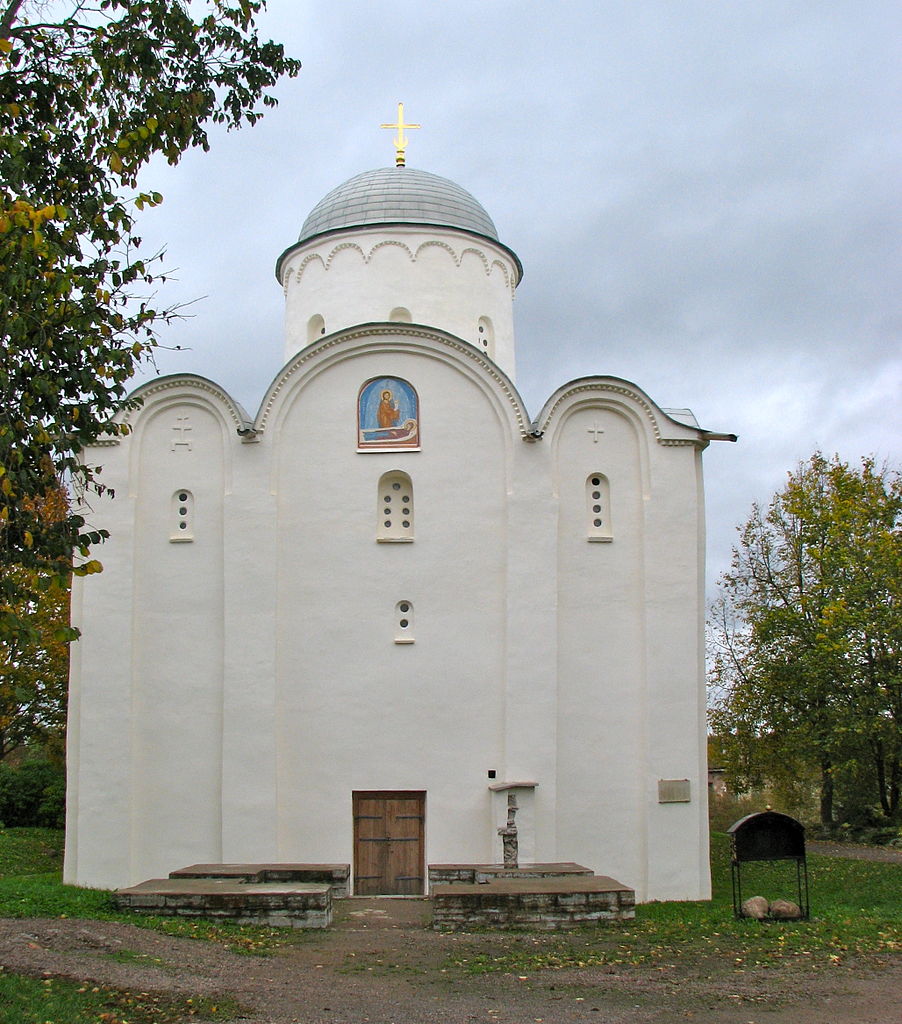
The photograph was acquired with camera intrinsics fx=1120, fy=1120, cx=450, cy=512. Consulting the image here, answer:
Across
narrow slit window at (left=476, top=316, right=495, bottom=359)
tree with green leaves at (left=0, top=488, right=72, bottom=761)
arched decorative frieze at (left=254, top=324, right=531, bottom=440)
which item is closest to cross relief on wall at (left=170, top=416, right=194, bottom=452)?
arched decorative frieze at (left=254, top=324, right=531, bottom=440)

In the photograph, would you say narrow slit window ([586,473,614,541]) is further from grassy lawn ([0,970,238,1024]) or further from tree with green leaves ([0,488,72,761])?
grassy lawn ([0,970,238,1024])

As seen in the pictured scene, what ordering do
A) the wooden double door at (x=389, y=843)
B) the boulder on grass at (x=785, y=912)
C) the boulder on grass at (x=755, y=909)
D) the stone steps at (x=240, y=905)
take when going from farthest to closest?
the wooden double door at (x=389, y=843) → the boulder on grass at (x=755, y=909) → the boulder on grass at (x=785, y=912) → the stone steps at (x=240, y=905)

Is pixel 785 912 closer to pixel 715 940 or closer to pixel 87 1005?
pixel 715 940

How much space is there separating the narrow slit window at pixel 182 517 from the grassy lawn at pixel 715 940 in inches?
279

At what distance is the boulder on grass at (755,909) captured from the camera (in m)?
11.8

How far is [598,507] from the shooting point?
15344 mm

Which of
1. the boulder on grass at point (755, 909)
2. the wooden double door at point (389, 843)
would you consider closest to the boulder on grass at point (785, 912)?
the boulder on grass at point (755, 909)

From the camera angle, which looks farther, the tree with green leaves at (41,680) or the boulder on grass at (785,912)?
the tree with green leaves at (41,680)

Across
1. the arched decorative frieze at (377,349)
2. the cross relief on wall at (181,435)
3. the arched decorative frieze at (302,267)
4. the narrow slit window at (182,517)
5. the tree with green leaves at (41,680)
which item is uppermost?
the arched decorative frieze at (302,267)

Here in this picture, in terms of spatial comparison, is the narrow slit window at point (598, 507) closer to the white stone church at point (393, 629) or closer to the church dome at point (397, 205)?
the white stone church at point (393, 629)

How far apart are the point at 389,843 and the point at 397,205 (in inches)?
390

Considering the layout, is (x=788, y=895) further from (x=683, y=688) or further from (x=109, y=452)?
(x=109, y=452)

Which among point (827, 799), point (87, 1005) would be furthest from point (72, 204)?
point (827, 799)

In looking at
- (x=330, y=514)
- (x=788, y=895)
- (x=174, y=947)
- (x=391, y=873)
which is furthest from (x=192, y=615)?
(x=788, y=895)
